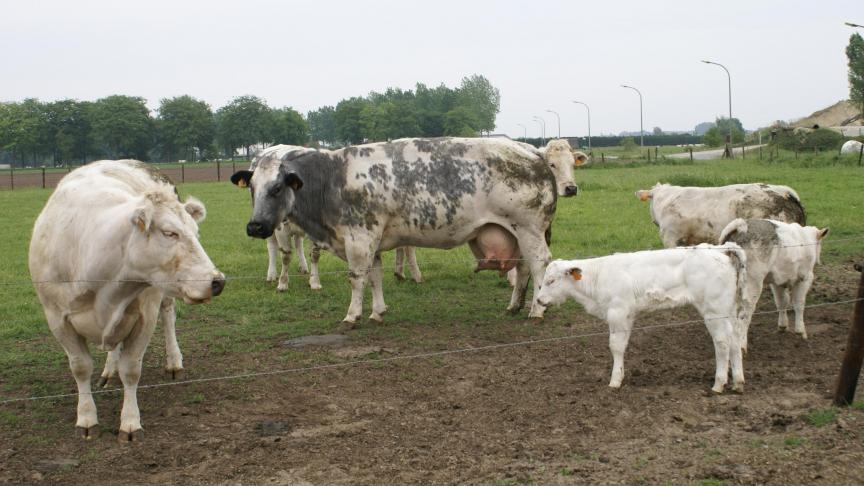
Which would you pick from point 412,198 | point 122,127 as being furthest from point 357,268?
point 122,127

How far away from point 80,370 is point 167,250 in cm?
143

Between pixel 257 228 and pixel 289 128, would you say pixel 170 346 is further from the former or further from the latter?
pixel 289 128

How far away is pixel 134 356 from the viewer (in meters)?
7.28

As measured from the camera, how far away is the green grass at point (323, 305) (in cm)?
996

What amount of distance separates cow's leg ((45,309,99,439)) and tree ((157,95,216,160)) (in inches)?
2629

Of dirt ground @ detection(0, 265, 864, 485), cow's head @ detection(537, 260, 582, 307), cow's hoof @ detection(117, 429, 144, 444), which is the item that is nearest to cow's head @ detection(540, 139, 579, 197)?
dirt ground @ detection(0, 265, 864, 485)

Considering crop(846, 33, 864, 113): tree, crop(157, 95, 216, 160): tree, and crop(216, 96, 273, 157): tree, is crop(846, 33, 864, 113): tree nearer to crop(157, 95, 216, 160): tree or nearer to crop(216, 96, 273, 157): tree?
crop(216, 96, 273, 157): tree

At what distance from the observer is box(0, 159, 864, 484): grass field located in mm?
9328

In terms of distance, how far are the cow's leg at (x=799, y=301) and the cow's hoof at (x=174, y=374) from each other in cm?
679

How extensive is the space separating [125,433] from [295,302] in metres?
5.96

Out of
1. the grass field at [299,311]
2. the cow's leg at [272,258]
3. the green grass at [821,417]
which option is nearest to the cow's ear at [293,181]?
the grass field at [299,311]

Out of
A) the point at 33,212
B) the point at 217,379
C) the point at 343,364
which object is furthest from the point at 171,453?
the point at 33,212

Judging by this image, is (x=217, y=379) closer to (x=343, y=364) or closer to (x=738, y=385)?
(x=343, y=364)

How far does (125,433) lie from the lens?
23.1 feet
